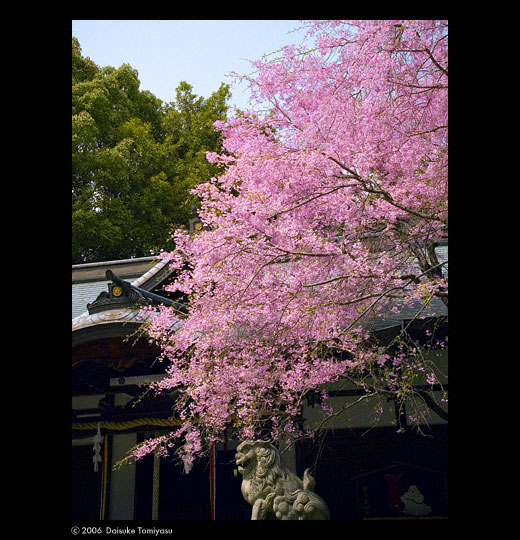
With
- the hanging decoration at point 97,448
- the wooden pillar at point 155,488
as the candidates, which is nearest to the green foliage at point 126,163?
the hanging decoration at point 97,448

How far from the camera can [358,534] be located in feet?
13.9

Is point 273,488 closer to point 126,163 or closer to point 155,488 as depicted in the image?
point 155,488

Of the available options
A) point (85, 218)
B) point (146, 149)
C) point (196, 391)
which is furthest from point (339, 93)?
point (146, 149)

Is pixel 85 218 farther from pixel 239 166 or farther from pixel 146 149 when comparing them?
pixel 239 166

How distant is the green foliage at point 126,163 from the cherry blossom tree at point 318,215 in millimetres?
11105

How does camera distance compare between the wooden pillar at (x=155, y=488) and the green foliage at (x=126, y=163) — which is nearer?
the wooden pillar at (x=155, y=488)

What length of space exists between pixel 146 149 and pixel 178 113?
10.0 feet

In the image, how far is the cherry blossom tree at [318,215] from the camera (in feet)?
16.7

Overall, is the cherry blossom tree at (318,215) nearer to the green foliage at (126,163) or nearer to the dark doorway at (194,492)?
the dark doorway at (194,492)

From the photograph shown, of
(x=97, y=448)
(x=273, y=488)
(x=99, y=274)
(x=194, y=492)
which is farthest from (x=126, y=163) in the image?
(x=273, y=488)

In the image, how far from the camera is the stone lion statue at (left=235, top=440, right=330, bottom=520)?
5977 millimetres

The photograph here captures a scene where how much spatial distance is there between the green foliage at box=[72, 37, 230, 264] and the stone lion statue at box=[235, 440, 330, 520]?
1119cm

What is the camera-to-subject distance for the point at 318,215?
233 inches

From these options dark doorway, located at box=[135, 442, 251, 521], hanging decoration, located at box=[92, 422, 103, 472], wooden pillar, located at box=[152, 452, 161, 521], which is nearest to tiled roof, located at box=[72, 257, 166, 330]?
hanging decoration, located at box=[92, 422, 103, 472]
